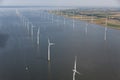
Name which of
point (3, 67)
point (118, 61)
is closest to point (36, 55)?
point (3, 67)

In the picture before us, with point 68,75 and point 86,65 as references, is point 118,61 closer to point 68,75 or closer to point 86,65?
point 86,65

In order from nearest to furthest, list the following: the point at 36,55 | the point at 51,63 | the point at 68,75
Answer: the point at 68,75, the point at 51,63, the point at 36,55

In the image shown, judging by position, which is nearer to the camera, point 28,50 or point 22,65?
point 22,65

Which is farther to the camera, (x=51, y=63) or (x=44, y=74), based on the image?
(x=51, y=63)

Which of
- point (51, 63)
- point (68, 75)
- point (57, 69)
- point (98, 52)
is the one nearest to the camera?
point (68, 75)

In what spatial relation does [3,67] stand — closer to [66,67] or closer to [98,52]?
[66,67]

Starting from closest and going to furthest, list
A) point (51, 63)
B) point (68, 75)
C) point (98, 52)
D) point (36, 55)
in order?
point (68, 75) → point (51, 63) → point (36, 55) → point (98, 52)

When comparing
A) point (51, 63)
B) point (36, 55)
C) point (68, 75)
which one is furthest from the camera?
point (36, 55)

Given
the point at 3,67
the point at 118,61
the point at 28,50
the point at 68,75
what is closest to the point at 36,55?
the point at 28,50
